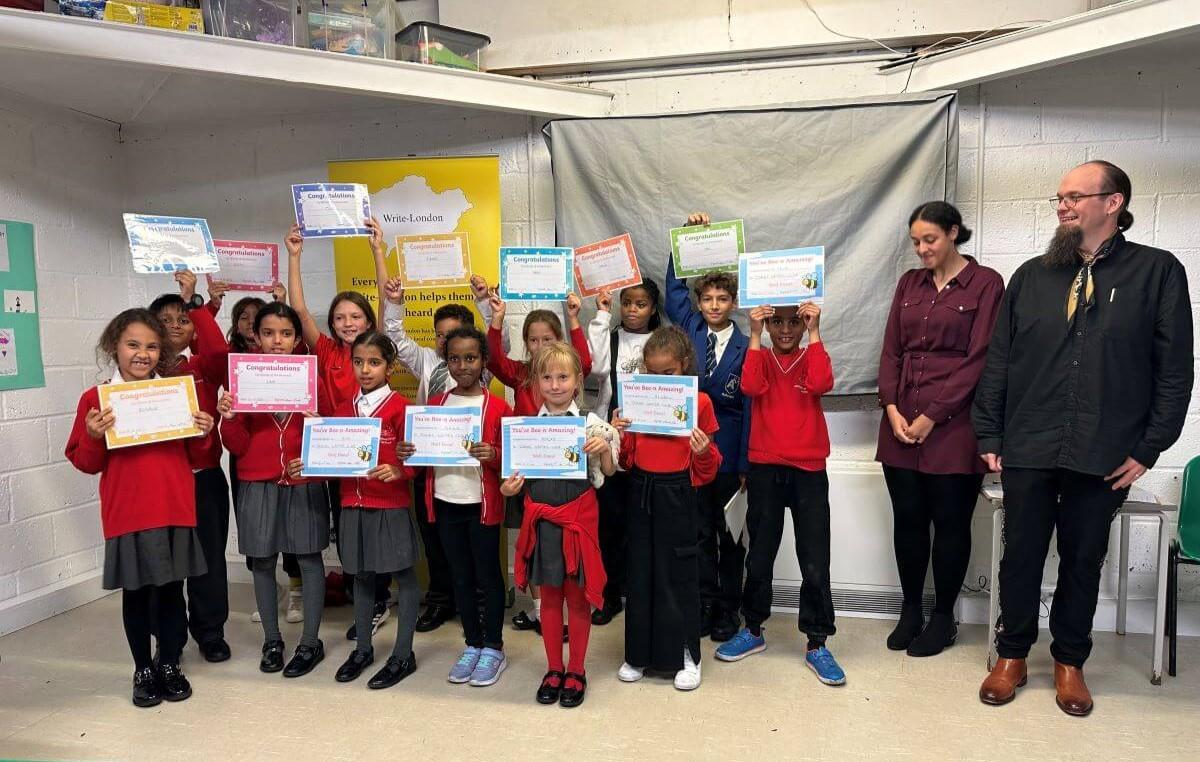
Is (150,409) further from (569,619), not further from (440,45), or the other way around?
(440,45)

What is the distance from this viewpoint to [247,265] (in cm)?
300

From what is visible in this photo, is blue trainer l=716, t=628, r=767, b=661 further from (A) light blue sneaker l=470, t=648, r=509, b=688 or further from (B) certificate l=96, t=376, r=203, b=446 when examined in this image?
(B) certificate l=96, t=376, r=203, b=446

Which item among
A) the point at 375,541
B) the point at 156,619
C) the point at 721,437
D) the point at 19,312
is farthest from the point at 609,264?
the point at 19,312

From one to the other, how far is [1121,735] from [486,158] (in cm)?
317

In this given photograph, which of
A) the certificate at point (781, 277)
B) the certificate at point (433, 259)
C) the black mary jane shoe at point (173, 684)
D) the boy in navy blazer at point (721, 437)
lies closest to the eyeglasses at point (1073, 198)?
the certificate at point (781, 277)

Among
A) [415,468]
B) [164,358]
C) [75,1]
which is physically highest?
[75,1]

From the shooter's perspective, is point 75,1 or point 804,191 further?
point 804,191

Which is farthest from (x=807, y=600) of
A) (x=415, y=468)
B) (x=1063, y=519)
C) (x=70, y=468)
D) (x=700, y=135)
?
(x=70, y=468)

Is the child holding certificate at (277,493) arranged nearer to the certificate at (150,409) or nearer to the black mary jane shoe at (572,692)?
the certificate at (150,409)

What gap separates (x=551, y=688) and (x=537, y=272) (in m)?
1.47

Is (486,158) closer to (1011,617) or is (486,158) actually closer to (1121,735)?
(1011,617)

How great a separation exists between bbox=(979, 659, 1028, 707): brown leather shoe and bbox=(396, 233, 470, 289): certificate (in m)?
2.33

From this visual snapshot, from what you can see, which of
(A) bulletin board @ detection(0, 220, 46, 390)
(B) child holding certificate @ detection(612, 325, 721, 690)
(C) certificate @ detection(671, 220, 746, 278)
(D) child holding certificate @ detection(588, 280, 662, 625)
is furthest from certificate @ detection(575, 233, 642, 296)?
(A) bulletin board @ detection(0, 220, 46, 390)

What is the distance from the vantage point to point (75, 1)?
2807 mm
